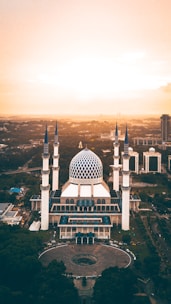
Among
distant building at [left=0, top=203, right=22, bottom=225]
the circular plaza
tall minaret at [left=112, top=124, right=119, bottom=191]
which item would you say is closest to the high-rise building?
tall minaret at [left=112, top=124, right=119, bottom=191]

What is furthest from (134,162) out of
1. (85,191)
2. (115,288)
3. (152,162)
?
(115,288)

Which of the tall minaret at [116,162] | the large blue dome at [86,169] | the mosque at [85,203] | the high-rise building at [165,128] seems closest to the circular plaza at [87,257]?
the mosque at [85,203]

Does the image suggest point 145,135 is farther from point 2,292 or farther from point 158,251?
point 2,292

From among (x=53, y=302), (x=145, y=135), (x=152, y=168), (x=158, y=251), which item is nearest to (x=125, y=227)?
(x=158, y=251)

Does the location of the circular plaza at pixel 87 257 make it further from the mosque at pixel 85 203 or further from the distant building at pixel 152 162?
the distant building at pixel 152 162

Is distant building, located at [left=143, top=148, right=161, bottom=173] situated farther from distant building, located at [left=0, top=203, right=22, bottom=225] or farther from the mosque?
distant building, located at [left=0, top=203, right=22, bottom=225]
